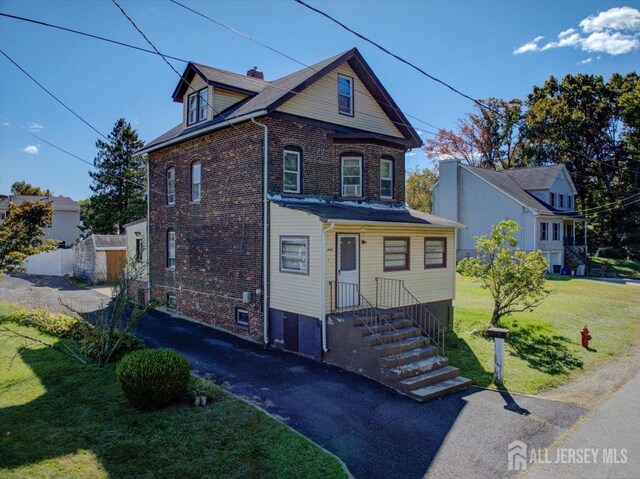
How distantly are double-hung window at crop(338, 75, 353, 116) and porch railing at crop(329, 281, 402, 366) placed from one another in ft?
23.3

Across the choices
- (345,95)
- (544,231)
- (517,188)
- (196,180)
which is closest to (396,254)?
(345,95)

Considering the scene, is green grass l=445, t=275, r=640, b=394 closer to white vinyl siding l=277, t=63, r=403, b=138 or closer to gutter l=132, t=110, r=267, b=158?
white vinyl siding l=277, t=63, r=403, b=138

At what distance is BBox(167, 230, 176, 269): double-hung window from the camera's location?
18.5 metres

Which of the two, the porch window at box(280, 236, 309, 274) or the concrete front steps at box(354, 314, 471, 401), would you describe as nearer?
the concrete front steps at box(354, 314, 471, 401)

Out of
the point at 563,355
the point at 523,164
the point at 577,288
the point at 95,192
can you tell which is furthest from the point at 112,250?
the point at 523,164

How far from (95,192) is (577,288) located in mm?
40307

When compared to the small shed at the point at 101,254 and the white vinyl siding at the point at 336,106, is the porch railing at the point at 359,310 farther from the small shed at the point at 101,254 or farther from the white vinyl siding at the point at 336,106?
the small shed at the point at 101,254

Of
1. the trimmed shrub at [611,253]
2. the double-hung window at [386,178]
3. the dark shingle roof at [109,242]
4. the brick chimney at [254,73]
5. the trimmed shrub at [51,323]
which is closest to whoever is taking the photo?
the trimmed shrub at [51,323]

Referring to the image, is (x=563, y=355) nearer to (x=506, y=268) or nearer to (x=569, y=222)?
(x=506, y=268)

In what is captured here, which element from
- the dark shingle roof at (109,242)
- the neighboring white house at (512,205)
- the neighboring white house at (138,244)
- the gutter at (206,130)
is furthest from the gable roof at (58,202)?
the neighboring white house at (512,205)

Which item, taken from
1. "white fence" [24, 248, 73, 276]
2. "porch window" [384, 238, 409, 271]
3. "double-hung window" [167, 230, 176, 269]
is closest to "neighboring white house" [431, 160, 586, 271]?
"porch window" [384, 238, 409, 271]

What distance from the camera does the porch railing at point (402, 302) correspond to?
13531 mm

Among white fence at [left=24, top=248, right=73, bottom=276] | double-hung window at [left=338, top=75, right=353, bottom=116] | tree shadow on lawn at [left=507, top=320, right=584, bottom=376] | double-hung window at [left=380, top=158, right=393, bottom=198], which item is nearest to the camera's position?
tree shadow on lawn at [left=507, top=320, right=584, bottom=376]

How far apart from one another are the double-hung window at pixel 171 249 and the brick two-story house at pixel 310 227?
0.06 meters
